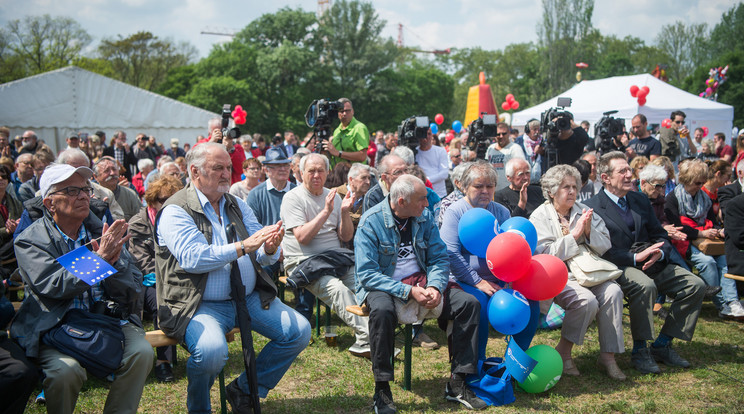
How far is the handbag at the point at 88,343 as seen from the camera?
2.64 m

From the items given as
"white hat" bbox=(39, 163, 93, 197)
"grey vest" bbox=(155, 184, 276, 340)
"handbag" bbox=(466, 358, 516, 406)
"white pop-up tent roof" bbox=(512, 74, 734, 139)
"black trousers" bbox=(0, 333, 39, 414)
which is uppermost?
"white pop-up tent roof" bbox=(512, 74, 734, 139)

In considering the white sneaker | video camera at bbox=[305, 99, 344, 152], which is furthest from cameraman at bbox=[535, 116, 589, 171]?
video camera at bbox=[305, 99, 344, 152]

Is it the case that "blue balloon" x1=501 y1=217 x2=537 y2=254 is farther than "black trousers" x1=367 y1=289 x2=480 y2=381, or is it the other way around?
"blue balloon" x1=501 y1=217 x2=537 y2=254

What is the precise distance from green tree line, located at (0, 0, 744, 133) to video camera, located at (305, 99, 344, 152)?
105 feet

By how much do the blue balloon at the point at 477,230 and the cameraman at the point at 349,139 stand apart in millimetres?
2918

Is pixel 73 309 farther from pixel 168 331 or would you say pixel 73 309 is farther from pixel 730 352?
pixel 730 352

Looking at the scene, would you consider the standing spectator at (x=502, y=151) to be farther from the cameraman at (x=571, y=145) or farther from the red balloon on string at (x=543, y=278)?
the red balloon on string at (x=543, y=278)

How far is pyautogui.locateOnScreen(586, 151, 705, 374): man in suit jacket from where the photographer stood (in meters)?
4.07

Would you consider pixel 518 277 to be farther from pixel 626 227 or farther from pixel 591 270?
pixel 626 227

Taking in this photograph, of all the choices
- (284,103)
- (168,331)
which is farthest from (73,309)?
(284,103)

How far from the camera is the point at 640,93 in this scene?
568 inches

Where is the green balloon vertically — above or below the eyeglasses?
below

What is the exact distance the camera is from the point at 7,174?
4.88 meters

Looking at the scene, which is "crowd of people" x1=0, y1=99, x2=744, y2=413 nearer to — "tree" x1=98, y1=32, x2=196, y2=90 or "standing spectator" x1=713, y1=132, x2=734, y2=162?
"standing spectator" x1=713, y1=132, x2=734, y2=162
